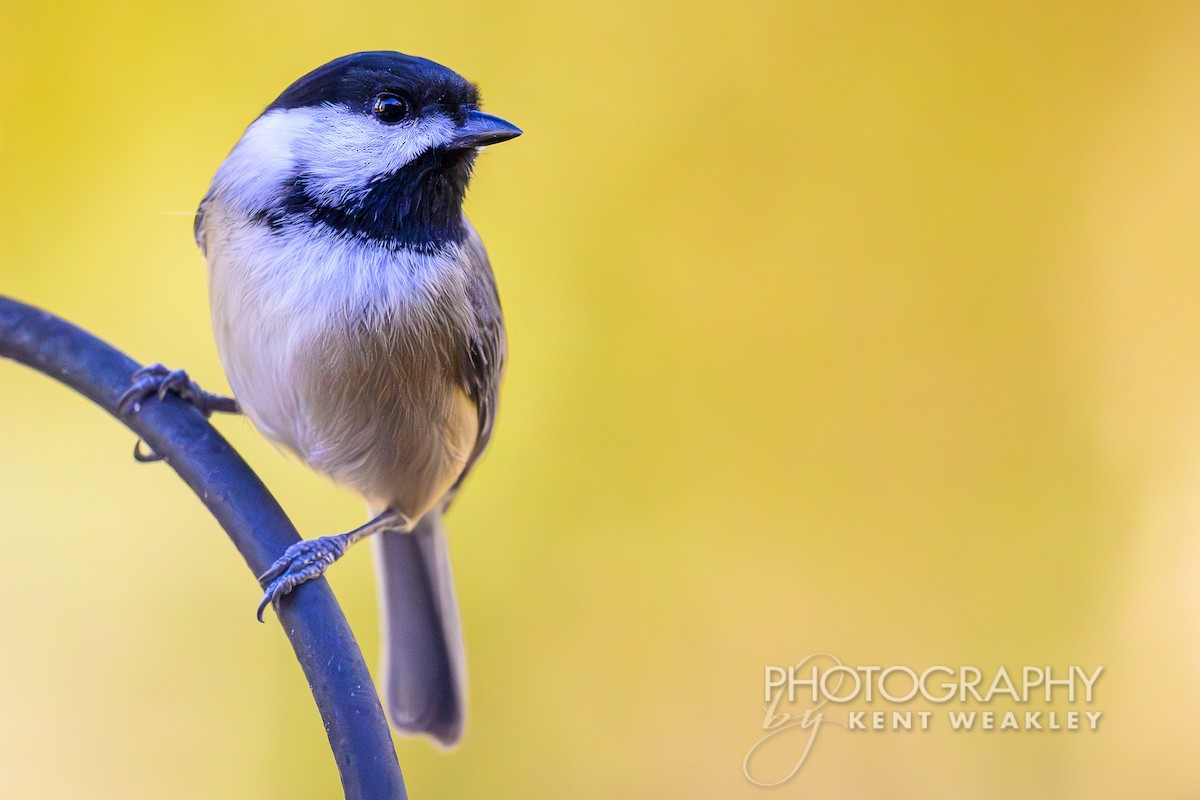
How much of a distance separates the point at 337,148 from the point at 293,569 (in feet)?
0.90

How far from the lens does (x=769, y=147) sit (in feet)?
4.47

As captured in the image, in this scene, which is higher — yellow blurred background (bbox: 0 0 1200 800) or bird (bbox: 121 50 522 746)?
yellow blurred background (bbox: 0 0 1200 800)

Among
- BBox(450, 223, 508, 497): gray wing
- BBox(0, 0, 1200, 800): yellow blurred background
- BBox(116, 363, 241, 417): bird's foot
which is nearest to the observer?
BBox(116, 363, 241, 417): bird's foot

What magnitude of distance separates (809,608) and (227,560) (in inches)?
30.7

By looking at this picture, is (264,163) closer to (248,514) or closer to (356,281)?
(356,281)

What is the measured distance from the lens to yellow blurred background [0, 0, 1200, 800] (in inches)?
47.4

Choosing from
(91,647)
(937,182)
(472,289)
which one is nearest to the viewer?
(472,289)

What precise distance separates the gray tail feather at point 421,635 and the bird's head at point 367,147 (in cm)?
35

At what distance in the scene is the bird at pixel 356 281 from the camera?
0.66 metres

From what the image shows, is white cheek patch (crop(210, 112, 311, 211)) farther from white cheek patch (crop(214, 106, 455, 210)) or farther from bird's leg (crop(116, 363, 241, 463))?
bird's leg (crop(116, 363, 241, 463))

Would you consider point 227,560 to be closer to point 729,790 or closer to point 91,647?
point 91,647

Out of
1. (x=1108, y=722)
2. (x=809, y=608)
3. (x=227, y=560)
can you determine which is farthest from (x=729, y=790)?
(x=227, y=560)

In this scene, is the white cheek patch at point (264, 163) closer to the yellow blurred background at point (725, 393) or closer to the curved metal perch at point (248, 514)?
the curved metal perch at point (248, 514)

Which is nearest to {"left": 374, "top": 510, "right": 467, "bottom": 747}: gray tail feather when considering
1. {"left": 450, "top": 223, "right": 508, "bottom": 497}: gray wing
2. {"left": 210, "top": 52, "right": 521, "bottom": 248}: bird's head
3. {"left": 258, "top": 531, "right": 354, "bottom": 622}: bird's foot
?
{"left": 450, "top": 223, "right": 508, "bottom": 497}: gray wing
